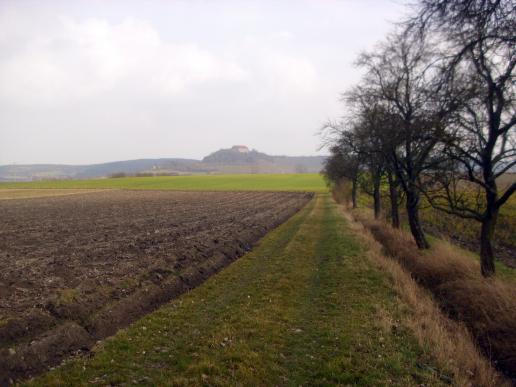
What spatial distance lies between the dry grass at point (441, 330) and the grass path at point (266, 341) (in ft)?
1.08

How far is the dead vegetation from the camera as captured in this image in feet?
25.5

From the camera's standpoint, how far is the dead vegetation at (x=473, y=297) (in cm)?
776

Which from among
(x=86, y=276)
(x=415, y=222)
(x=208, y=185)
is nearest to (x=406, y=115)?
(x=415, y=222)

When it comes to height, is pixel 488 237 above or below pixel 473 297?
above

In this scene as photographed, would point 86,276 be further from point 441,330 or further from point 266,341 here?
point 441,330

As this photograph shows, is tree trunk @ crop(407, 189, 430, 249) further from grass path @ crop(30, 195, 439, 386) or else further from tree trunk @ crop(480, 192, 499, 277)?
grass path @ crop(30, 195, 439, 386)

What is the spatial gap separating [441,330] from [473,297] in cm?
282

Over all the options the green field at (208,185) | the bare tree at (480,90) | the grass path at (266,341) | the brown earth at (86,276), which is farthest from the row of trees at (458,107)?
the green field at (208,185)

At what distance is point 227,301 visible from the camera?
32.8 feet

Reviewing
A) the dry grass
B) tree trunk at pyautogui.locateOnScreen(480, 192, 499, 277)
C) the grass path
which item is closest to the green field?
the dry grass

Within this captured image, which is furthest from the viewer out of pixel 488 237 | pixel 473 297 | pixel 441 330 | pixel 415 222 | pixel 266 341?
pixel 415 222

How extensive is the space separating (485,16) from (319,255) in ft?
37.6

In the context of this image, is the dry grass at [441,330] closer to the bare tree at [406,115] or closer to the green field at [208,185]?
the bare tree at [406,115]

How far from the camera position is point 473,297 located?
9852 mm
